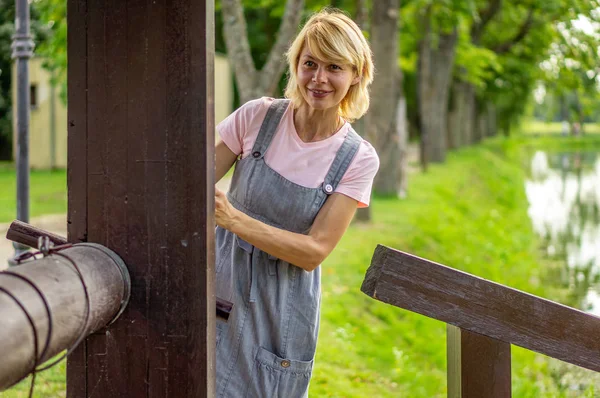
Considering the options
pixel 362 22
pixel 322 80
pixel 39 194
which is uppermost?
pixel 362 22

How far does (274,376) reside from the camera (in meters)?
2.83

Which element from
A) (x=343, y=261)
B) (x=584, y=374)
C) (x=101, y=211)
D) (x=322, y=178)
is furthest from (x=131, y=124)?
(x=343, y=261)

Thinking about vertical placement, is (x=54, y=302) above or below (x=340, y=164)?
below

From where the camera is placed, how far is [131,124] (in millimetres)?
2348

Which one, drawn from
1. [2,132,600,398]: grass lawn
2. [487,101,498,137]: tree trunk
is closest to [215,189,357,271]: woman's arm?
[2,132,600,398]: grass lawn

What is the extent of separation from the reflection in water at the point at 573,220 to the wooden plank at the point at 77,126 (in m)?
9.05

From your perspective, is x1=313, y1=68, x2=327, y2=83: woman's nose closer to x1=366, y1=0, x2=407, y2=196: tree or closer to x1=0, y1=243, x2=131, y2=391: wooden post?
x1=0, y1=243, x2=131, y2=391: wooden post

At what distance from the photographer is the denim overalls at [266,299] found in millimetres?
2824

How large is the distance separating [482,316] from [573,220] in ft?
62.8

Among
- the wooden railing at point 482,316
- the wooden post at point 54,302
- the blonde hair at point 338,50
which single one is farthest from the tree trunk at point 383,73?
the wooden post at point 54,302

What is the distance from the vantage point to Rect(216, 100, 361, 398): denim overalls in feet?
9.27

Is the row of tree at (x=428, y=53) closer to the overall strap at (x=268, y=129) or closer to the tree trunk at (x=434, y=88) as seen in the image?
the tree trunk at (x=434, y=88)

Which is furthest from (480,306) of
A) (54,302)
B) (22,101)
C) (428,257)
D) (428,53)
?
(428,53)

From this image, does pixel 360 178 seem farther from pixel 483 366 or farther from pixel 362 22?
pixel 362 22
